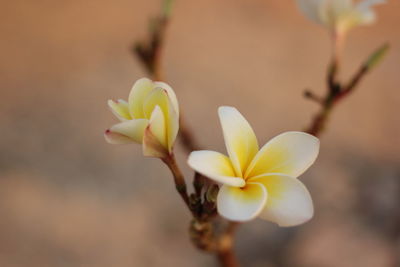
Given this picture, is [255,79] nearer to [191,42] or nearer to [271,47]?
[271,47]

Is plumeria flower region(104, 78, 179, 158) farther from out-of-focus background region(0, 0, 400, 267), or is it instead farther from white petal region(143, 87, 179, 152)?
out-of-focus background region(0, 0, 400, 267)

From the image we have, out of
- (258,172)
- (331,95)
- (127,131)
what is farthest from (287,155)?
(331,95)

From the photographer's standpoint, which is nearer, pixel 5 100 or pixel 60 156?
pixel 60 156

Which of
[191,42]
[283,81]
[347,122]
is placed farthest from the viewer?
[191,42]

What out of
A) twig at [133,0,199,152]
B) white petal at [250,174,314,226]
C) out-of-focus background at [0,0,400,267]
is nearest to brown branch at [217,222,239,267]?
twig at [133,0,199,152]

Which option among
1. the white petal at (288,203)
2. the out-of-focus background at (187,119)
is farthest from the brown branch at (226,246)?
the out-of-focus background at (187,119)

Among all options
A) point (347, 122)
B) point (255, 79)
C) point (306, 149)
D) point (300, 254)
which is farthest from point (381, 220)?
point (306, 149)
